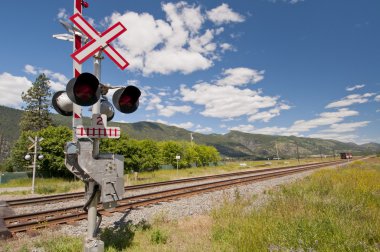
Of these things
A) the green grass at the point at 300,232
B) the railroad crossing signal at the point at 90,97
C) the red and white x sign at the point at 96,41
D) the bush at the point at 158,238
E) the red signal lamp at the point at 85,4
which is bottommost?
the bush at the point at 158,238

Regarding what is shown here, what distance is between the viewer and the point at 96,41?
3902mm

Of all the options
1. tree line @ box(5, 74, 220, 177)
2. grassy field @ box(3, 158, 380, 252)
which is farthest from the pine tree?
grassy field @ box(3, 158, 380, 252)

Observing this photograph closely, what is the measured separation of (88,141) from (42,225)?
17.7 feet

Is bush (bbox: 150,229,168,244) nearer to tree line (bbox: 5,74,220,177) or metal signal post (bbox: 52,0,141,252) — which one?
metal signal post (bbox: 52,0,141,252)

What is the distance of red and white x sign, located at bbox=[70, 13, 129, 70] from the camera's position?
376 centimetres

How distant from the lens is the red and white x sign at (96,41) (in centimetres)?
376

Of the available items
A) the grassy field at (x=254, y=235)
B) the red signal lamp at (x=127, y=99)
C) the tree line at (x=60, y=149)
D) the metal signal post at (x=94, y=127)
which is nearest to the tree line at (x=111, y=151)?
the tree line at (x=60, y=149)

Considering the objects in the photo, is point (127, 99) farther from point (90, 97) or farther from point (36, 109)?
point (36, 109)

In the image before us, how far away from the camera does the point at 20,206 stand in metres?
12.0

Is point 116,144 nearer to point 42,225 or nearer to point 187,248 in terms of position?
point 42,225

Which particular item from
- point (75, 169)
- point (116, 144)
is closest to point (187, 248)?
point (75, 169)

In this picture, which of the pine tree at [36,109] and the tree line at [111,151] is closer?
the tree line at [111,151]

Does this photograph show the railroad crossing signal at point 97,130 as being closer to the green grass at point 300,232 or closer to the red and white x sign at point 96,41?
the red and white x sign at point 96,41

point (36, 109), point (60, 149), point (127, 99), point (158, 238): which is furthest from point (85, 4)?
point (36, 109)
